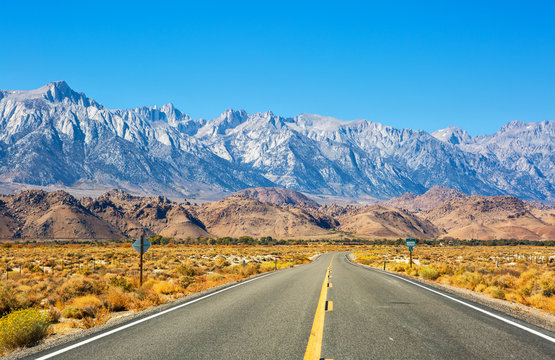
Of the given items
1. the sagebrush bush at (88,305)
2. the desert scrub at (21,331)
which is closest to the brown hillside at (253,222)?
the sagebrush bush at (88,305)

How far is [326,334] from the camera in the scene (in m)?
8.04

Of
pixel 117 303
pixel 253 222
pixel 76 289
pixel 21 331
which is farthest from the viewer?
pixel 253 222

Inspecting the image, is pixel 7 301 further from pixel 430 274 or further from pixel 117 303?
pixel 430 274

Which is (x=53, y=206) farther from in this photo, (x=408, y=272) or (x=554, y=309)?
(x=554, y=309)

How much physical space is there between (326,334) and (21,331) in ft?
19.7

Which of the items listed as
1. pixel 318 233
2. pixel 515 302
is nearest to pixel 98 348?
pixel 515 302

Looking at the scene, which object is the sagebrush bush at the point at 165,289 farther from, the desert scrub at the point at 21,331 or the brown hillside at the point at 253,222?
the brown hillside at the point at 253,222

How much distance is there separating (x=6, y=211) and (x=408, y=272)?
15674 cm

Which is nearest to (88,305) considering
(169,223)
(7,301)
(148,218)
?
(7,301)

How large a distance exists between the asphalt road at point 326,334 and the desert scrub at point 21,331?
4.41 feet

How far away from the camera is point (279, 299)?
13.2 meters

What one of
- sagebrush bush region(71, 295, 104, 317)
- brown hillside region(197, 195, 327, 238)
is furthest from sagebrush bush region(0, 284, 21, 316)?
brown hillside region(197, 195, 327, 238)

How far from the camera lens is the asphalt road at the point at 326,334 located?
6.86 metres

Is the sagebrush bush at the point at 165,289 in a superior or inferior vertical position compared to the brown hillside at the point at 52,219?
inferior
